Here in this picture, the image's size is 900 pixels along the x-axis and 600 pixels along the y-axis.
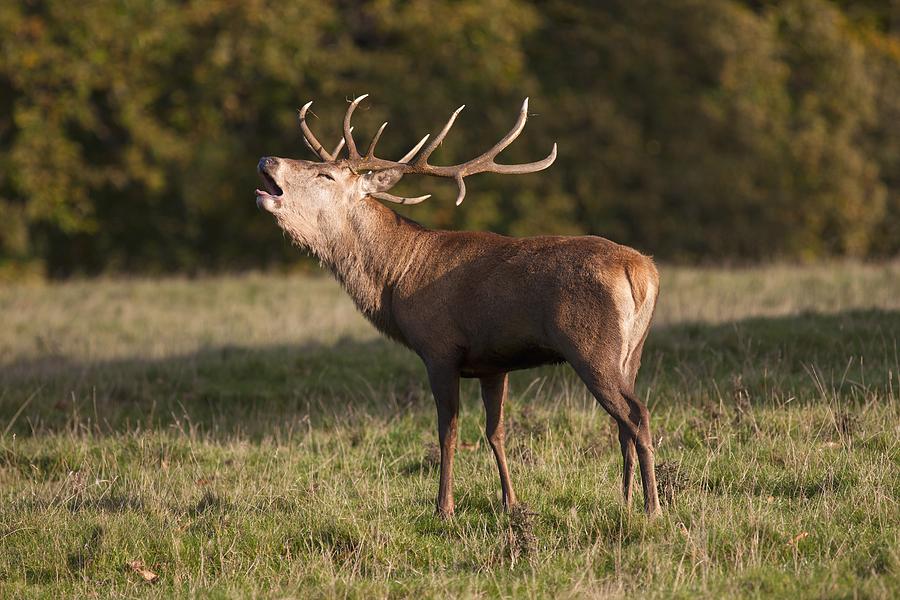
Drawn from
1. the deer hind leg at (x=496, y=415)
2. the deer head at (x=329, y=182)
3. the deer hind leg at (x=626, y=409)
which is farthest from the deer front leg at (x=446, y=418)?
the deer head at (x=329, y=182)

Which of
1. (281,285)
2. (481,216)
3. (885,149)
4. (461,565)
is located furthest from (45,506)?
(885,149)

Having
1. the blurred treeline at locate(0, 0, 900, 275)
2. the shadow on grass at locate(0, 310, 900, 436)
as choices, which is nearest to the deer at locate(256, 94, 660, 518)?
the shadow on grass at locate(0, 310, 900, 436)

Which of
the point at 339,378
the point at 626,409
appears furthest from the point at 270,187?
the point at 339,378

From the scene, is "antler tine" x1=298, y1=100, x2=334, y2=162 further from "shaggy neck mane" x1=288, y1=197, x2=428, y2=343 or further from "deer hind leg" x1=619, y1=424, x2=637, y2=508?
"deer hind leg" x1=619, y1=424, x2=637, y2=508

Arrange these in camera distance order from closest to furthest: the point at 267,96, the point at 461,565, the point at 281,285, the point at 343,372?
the point at 461,565 < the point at 343,372 < the point at 281,285 < the point at 267,96

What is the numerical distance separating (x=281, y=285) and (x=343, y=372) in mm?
8247

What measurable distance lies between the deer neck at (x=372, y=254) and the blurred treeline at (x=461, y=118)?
14.9 metres

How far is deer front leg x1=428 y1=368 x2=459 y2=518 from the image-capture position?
6930 mm

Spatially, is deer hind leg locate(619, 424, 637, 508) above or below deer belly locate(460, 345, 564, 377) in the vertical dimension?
below

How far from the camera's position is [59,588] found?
605 cm

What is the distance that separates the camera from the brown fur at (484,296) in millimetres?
6410

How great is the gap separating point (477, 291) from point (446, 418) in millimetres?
791

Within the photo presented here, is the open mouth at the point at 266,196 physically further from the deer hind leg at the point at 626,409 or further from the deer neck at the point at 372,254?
the deer hind leg at the point at 626,409

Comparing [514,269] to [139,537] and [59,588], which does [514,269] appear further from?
[59,588]
